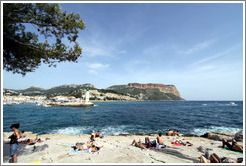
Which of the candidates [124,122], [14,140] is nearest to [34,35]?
[14,140]

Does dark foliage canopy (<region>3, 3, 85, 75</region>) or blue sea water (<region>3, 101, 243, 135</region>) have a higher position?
dark foliage canopy (<region>3, 3, 85, 75</region>)

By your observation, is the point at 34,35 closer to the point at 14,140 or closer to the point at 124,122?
the point at 14,140

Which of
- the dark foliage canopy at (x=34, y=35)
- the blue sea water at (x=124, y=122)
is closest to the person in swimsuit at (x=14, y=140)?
the dark foliage canopy at (x=34, y=35)

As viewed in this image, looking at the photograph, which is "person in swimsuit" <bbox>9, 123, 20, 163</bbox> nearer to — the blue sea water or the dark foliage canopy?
the dark foliage canopy

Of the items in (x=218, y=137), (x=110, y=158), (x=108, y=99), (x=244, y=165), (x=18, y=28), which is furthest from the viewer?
(x=108, y=99)

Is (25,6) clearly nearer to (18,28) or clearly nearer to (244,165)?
(18,28)

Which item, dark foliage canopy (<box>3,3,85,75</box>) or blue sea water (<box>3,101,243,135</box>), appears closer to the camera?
dark foliage canopy (<box>3,3,85,75</box>)

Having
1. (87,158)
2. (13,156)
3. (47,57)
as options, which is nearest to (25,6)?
(47,57)

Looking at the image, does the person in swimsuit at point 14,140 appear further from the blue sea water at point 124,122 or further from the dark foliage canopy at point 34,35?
the blue sea water at point 124,122

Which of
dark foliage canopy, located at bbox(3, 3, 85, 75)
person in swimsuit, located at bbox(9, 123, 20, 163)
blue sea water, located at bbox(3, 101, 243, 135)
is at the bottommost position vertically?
blue sea water, located at bbox(3, 101, 243, 135)

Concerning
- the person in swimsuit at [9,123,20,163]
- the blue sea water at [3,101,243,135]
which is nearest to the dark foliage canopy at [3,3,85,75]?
the person in swimsuit at [9,123,20,163]

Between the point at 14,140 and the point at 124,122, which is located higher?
the point at 14,140
